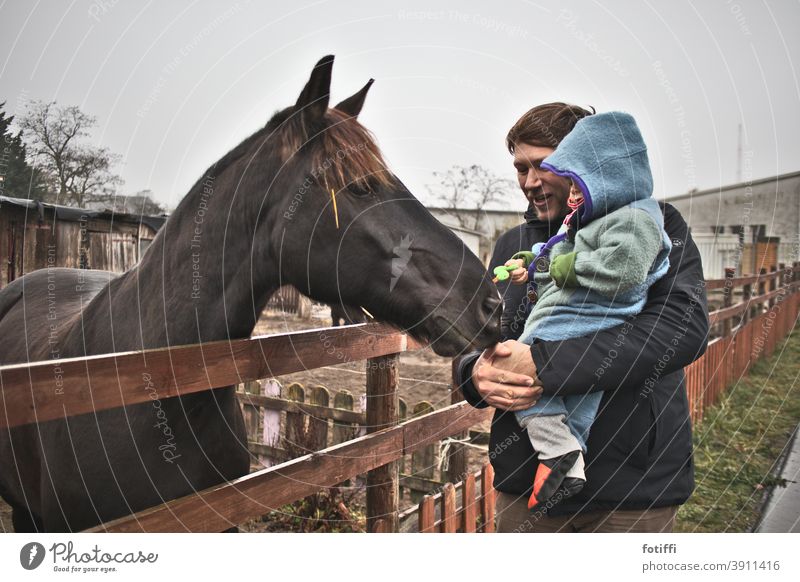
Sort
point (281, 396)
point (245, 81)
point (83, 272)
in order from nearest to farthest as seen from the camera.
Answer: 1. point (245, 81)
2. point (83, 272)
3. point (281, 396)

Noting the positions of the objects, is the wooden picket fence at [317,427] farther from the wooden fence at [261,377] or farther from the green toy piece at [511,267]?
the green toy piece at [511,267]

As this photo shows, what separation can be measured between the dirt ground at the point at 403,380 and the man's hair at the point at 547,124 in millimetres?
1522

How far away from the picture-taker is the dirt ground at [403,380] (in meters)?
4.09

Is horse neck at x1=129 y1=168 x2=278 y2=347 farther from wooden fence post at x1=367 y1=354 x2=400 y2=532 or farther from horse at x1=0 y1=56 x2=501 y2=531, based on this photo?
wooden fence post at x1=367 y1=354 x2=400 y2=532

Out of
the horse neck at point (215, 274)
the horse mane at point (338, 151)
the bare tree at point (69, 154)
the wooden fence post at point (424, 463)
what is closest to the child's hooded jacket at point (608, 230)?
the horse mane at point (338, 151)

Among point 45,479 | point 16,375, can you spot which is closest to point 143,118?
point 16,375

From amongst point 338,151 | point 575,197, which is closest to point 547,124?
point 575,197

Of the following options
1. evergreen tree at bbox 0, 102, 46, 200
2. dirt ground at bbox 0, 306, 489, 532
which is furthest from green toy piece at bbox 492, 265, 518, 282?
evergreen tree at bbox 0, 102, 46, 200

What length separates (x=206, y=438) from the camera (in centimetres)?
196

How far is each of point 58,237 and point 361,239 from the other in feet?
20.5

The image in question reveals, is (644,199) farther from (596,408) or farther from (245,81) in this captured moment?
(245,81)

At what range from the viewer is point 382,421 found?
8.41ft
